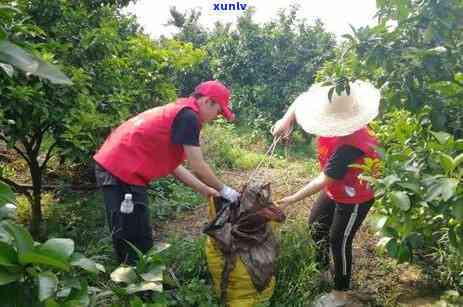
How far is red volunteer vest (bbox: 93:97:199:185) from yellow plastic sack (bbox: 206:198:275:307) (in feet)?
2.02

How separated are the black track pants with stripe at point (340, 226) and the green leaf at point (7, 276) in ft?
8.04

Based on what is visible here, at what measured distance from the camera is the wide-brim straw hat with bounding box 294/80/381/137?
281cm

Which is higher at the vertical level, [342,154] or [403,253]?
[342,154]

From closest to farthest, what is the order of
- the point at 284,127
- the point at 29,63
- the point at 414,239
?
the point at 29,63, the point at 414,239, the point at 284,127

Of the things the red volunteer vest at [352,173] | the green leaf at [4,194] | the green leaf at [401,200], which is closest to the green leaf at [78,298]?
the green leaf at [4,194]

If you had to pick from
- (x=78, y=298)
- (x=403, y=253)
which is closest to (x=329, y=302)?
(x=403, y=253)

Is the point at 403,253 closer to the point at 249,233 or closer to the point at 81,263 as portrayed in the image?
the point at 81,263

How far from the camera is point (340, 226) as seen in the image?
310cm

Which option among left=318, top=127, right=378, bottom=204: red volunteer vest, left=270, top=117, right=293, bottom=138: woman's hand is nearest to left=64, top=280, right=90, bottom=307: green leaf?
left=318, top=127, right=378, bottom=204: red volunteer vest

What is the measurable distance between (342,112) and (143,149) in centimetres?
121

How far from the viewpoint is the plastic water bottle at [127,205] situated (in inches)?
113

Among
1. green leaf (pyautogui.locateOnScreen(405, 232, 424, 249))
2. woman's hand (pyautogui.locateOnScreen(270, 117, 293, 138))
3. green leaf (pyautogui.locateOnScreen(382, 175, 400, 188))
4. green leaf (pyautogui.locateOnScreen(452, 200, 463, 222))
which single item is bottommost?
green leaf (pyautogui.locateOnScreen(405, 232, 424, 249))

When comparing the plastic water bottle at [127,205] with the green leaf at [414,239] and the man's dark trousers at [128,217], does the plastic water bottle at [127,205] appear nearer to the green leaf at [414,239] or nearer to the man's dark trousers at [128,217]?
the man's dark trousers at [128,217]

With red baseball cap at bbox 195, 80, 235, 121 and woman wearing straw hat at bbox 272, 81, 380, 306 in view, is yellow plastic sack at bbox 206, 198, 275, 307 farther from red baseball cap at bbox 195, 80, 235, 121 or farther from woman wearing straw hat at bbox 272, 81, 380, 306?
red baseball cap at bbox 195, 80, 235, 121
